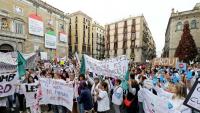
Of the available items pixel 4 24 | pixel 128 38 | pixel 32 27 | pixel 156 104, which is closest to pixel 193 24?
pixel 128 38

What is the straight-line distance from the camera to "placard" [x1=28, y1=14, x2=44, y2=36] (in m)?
38.1

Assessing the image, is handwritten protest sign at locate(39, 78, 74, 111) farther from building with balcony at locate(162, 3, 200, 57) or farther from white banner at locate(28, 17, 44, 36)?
building with balcony at locate(162, 3, 200, 57)

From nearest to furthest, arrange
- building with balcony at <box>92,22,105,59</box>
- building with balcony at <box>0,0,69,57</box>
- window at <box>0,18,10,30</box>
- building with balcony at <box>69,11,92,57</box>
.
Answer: window at <box>0,18,10,30</box>, building with balcony at <box>0,0,69,57</box>, building with balcony at <box>69,11,92,57</box>, building with balcony at <box>92,22,105,59</box>

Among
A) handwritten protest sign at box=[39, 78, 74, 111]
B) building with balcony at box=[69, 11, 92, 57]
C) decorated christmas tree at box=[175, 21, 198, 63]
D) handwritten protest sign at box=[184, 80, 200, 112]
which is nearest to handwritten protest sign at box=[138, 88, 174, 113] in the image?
handwritten protest sign at box=[184, 80, 200, 112]

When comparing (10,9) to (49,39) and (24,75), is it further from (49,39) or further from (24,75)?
(24,75)

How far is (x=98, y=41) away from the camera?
92562mm

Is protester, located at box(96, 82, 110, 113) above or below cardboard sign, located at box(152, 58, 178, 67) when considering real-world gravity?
below

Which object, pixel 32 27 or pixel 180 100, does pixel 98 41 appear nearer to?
pixel 32 27

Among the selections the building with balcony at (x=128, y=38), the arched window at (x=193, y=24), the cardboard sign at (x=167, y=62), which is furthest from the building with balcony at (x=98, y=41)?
the cardboard sign at (x=167, y=62)

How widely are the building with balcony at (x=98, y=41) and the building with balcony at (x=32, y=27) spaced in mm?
37095

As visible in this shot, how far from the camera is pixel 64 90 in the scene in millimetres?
7996

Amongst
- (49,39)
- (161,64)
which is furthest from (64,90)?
(49,39)

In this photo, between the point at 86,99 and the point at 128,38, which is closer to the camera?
the point at 86,99

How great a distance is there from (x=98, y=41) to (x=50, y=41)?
48829mm
